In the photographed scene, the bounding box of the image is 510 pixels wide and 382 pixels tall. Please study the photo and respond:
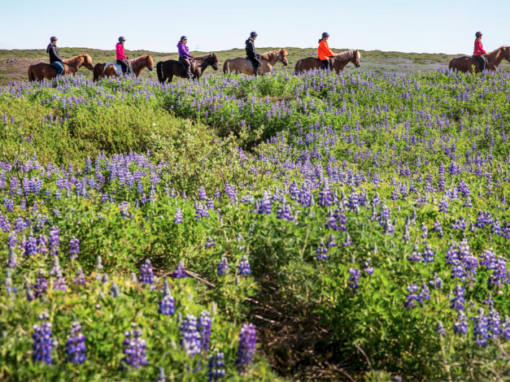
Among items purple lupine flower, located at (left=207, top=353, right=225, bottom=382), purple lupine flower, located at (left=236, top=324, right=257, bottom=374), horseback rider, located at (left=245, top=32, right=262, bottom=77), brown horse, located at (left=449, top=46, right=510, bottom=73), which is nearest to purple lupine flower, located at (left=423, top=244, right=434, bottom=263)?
purple lupine flower, located at (left=236, top=324, right=257, bottom=374)

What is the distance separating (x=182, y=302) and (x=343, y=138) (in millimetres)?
9679

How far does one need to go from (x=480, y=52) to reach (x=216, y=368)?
78.9 feet

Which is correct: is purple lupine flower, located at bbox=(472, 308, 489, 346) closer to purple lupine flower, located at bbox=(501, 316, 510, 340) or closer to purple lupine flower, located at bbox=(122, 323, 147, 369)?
purple lupine flower, located at bbox=(501, 316, 510, 340)

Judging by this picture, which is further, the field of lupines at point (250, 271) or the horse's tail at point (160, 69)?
the horse's tail at point (160, 69)

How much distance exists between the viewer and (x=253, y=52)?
21891mm

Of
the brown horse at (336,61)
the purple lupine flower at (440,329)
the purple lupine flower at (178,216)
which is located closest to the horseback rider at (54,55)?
the brown horse at (336,61)

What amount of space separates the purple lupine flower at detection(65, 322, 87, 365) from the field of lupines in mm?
15

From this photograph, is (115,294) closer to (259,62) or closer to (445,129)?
(445,129)

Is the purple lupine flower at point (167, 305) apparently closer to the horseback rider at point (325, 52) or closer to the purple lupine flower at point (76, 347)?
the purple lupine flower at point (76, 347)

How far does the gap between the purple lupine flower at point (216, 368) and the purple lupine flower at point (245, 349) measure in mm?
121

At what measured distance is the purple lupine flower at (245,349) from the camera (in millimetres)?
2998

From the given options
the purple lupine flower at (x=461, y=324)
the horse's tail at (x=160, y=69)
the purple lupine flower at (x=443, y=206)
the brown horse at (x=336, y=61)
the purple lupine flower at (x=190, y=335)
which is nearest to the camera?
the purple lupine flower at (x=190, y=335)

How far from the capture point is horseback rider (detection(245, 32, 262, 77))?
21.4m

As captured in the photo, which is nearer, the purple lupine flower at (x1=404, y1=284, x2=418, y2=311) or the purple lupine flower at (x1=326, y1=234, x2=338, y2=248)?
the purple lupine flower at (x1=404, y1=284, x2=418, y2=311)
